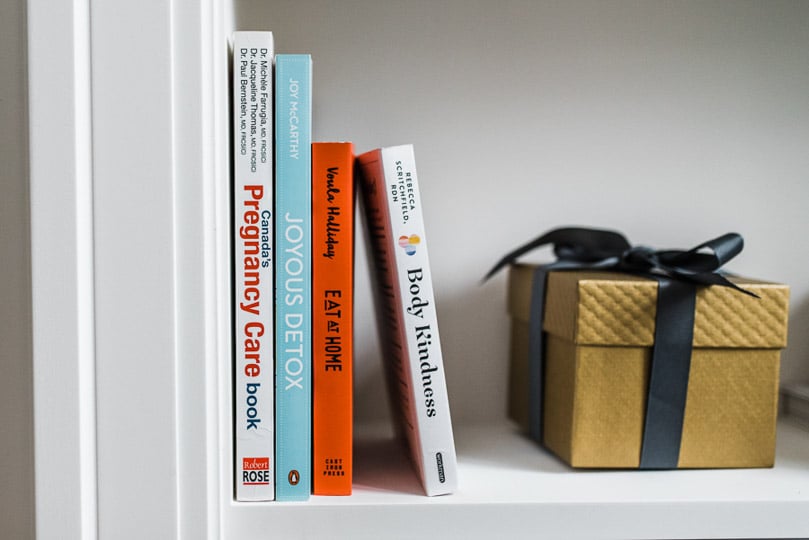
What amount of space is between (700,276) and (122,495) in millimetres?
442

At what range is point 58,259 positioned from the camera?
389 millimetres

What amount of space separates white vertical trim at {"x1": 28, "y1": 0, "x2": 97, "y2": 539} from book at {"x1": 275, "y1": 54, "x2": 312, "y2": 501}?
13 centimetres

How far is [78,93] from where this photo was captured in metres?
0.39

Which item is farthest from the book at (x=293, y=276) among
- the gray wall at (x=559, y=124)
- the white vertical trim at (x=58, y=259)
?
the gray wall at (x=559, y=124)

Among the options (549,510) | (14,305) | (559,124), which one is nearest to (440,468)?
(549,510)

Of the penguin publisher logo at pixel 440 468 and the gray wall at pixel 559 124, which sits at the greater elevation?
the gray wall at pixel 559 124

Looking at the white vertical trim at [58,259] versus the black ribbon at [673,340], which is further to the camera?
the black ribbon at [673,340]

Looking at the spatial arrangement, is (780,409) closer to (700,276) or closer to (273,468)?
(700,276)

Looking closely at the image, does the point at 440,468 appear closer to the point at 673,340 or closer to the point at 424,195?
the point at 673,340

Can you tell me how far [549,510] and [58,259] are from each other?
35 centimetres

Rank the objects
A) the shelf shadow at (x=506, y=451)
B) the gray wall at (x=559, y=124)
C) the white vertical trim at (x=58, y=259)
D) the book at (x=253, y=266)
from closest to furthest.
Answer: the white vertical trim at (x=58, y=259)
the book at (x=253, y=266)
the shelf shadow at (x=506, y=451)
the gray wall at (x=559, y=124)

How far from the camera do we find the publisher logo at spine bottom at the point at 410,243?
0.51 meters

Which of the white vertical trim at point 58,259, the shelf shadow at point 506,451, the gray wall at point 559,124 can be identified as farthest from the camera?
the gray wall at point 559,124

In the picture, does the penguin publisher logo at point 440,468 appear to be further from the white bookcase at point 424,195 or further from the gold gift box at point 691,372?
the gold gift box at point 691,372
